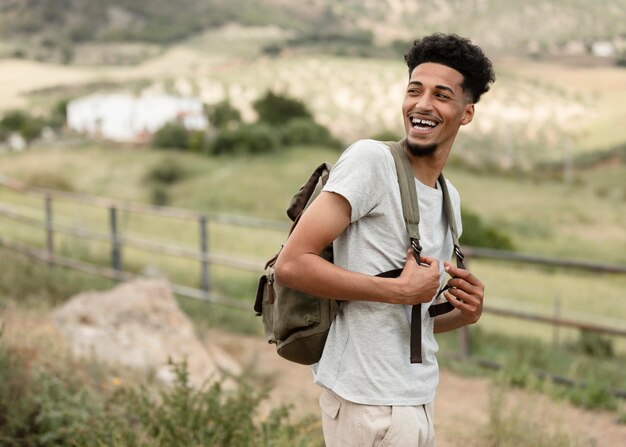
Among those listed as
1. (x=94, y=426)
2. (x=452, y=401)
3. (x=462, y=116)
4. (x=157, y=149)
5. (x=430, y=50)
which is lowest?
(x=157, y=149)

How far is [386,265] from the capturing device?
1948 mm

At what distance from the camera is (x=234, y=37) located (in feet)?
430

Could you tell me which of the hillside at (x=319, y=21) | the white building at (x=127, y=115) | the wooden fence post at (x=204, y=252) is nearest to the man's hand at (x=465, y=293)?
the wooden fence post at (x=204, y=252)

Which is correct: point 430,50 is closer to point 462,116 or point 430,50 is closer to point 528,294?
point 462,116

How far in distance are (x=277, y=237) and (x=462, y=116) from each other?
27.8m

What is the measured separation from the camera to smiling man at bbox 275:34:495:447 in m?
1.85

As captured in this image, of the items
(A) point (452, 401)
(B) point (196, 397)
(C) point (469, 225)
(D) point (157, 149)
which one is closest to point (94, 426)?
(B) point (196, 397)

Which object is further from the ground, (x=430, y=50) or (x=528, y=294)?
(x=430, y=50)

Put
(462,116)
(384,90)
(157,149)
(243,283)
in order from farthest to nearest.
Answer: (384,90)
(157,149)
(243,283)
(462,116)

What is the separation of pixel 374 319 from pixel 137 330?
12.2 ft

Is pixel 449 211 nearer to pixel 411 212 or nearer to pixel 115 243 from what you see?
pixel 411 212

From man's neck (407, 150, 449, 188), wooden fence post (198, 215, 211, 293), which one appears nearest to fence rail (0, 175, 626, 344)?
wooden fence post (198, 215, 211, 293)

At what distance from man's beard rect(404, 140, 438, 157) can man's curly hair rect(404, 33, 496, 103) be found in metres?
0.18

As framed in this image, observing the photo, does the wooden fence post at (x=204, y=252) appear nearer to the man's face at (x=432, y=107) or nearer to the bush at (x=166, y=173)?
the man's face at (x=432, y=107)
